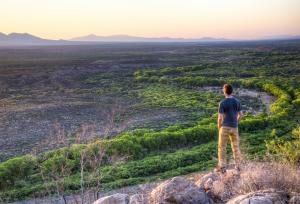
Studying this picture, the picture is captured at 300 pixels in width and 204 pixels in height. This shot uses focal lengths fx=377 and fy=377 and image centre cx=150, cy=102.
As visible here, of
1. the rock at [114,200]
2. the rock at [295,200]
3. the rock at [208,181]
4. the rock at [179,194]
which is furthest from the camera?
the rock at [208,181]

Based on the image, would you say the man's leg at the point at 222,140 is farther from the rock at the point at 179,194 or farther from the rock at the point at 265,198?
the rock at the point at 265,198

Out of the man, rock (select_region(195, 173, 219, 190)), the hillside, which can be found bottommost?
the hillside

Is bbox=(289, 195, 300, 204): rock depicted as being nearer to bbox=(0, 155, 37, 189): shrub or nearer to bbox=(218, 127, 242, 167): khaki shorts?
bbox=(218, 127, 242, 167): khaki shorts

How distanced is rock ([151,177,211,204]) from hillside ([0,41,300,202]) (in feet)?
8.33

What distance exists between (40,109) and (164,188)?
35989 millimetres

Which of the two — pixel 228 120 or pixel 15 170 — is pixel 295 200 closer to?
pixel 228 120

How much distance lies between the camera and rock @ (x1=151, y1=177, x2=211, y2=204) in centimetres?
1039

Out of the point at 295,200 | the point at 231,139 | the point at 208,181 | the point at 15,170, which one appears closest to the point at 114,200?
the point at 208,181

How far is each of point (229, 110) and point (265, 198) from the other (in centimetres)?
443

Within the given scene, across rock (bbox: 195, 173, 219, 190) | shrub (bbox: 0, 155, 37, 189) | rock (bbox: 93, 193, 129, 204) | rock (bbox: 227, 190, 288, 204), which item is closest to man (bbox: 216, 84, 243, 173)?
rock (bbox: 195, 173, 219, 190)

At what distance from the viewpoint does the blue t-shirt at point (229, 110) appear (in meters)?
12.4

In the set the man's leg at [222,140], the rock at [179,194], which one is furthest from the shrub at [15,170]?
the rock at [179,194]

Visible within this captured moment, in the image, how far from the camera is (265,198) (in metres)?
8.55

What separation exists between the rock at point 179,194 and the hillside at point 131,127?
100.0 inches
